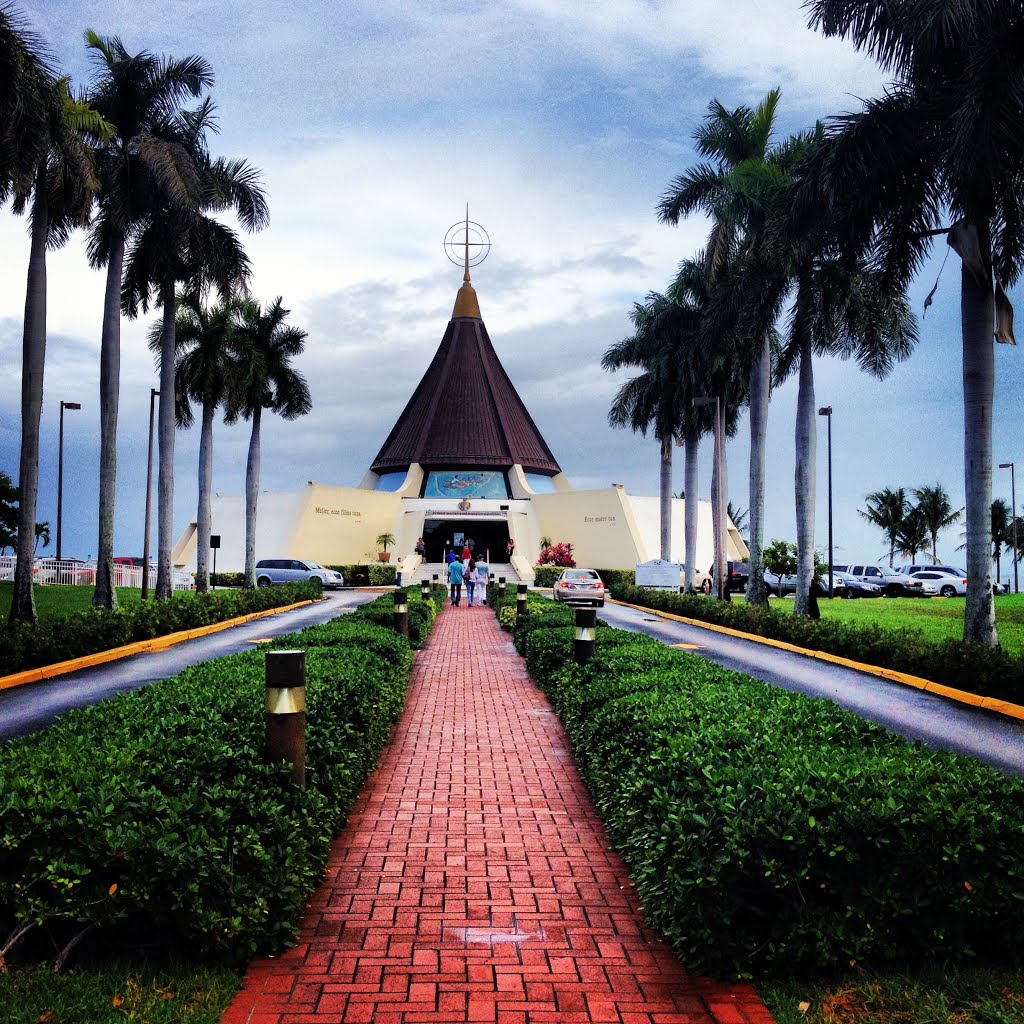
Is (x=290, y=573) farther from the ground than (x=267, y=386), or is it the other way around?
(x=267, y=386)

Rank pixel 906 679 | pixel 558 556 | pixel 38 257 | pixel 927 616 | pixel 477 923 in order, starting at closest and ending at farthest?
pixel 477 923 < pixel 906 679 < pixel 38 257 < pixel 927 616 < pixel 558 556

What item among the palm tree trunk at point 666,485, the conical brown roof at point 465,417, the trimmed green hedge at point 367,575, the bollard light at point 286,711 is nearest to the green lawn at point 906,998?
the bollard light at point 286,711

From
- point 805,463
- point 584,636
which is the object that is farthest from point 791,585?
point 584,636

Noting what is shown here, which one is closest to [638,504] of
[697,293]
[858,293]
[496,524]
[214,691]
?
[496,524]

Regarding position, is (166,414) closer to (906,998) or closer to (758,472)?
(758,472)

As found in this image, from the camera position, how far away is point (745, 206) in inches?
884

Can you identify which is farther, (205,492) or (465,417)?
(465,417)

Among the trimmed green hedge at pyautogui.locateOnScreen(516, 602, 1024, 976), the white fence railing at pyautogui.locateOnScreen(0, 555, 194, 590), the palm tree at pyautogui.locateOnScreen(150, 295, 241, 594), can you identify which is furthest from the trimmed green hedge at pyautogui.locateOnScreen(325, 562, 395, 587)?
the trimmed green hedge at pyautogui.locateOnScreen(516, 602, 1024, 976)

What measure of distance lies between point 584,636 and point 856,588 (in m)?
37.4

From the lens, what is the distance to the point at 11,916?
3.60 m

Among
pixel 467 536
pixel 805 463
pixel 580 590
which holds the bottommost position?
pixel 580 590

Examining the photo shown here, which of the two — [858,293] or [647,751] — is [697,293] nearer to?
[858,293]

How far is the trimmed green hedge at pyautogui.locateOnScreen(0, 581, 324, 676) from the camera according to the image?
515 inches

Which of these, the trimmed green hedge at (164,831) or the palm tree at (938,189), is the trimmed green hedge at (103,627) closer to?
the trimmed green hedge at (164,831)
